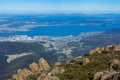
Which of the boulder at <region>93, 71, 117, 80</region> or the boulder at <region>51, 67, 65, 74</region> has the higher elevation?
the boulder at <region>93, 71, 117, 80</region>

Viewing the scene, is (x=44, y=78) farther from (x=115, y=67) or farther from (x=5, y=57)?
(x=5, y=57)

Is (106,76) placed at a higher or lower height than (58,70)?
higher

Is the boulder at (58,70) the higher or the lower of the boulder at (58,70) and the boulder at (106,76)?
the lower

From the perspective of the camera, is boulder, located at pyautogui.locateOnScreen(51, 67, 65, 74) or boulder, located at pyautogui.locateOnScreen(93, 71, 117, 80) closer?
boulder, located at pyautogui.locateOnScreen(93, 71, 117, 80)

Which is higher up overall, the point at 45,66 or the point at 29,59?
the point at 45,66

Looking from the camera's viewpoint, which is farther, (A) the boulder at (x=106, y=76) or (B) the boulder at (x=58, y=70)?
(B) the boulder at (x=58, y=70)

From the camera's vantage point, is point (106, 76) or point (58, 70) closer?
point (106, 76)

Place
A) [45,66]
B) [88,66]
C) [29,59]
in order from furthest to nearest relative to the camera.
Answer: [29,59], [45,66], [88,66]

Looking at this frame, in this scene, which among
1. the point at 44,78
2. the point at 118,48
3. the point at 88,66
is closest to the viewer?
the point at 44,78

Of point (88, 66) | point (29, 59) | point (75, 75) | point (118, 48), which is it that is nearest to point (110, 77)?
point (75, 75)

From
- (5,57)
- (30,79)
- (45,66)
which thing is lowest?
(5,57)

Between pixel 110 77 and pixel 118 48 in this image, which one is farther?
pixel 118 48
